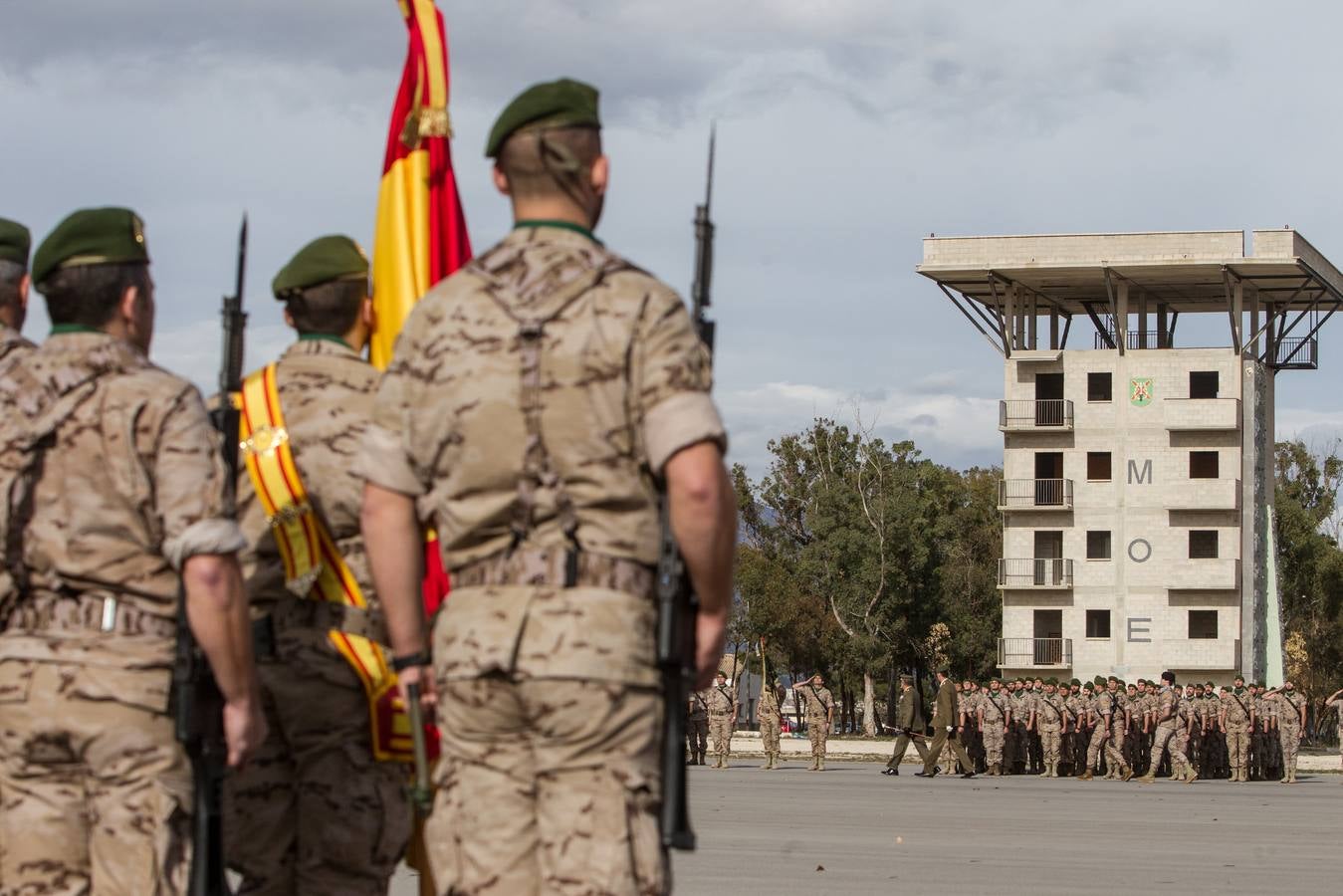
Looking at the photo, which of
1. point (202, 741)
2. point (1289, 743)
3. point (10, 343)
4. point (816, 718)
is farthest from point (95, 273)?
point (1289, 743)

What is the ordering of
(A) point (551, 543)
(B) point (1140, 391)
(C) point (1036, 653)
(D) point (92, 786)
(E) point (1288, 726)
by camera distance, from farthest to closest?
1. (C) point (1036, 653)
2. (B) point (1140, 391)
3. (E) point (1288, 726)
4. (D) point (92, 786)
5. (A) point (551, 543)

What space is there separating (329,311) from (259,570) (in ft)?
2.63

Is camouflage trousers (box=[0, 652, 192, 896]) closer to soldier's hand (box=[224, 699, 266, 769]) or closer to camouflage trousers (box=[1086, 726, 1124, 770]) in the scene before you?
soldier's hand (box=[224, 699, 266, 769])

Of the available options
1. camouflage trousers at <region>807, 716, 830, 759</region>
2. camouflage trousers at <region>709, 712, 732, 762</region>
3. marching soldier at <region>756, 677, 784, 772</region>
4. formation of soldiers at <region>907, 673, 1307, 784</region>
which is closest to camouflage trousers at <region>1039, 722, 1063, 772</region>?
formation of soldiers at <region>907, 673, 1307, 784</region>

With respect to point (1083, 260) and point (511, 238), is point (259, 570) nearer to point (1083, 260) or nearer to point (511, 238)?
point (511, 238)

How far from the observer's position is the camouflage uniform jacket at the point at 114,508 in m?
5.48

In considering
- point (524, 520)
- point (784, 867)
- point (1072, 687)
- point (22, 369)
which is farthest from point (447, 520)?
point (1072, 687)

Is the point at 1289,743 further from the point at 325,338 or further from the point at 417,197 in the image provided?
the point at 325,338

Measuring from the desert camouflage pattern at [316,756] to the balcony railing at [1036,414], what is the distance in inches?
2683

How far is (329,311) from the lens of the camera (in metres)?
6.59

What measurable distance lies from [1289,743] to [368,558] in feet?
119

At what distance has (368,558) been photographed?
5.18m

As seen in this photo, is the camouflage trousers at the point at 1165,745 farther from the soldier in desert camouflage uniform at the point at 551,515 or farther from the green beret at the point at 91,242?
the soldier in desert camouflage uniform at the point at 551,515

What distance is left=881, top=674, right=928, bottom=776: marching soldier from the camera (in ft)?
122
